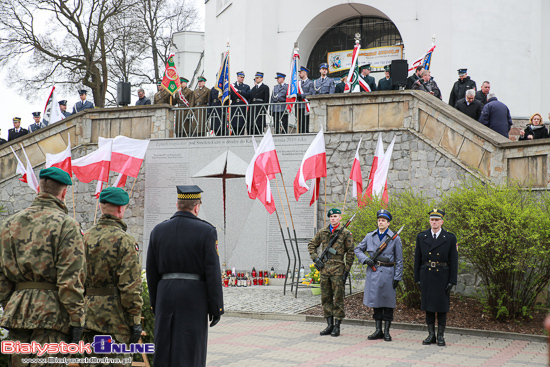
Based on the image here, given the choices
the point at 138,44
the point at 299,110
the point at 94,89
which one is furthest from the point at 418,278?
the point at 138,44

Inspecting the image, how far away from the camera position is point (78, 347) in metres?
5.14

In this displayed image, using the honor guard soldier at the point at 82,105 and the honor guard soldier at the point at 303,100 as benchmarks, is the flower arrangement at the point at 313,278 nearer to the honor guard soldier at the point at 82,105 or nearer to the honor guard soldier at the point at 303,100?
the honor guard soldier at the point at 303,100

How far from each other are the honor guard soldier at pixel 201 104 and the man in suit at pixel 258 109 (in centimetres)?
131

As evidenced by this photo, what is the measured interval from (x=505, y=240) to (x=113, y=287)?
22.2 feet

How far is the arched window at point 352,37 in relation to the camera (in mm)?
22422

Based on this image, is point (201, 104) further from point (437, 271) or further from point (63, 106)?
point (437, 271)

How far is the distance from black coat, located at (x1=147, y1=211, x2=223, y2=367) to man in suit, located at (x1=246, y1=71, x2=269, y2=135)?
462 inches

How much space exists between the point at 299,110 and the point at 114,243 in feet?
41.1

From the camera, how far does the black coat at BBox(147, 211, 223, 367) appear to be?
229 inches

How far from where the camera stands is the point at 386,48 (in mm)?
22172

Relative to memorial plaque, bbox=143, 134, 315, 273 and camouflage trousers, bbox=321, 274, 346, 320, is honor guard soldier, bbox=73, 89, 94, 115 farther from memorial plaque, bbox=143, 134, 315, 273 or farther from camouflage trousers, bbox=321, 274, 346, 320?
camouflage trousers, bbox=321, 274, 346, 320

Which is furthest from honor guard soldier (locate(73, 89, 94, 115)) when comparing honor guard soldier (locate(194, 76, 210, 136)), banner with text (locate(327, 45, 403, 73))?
banner with text (locate(327, 45, 403, 73))

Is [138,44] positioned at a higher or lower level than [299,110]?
higher

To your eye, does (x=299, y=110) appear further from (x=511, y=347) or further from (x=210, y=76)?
(x=511, y=347)
